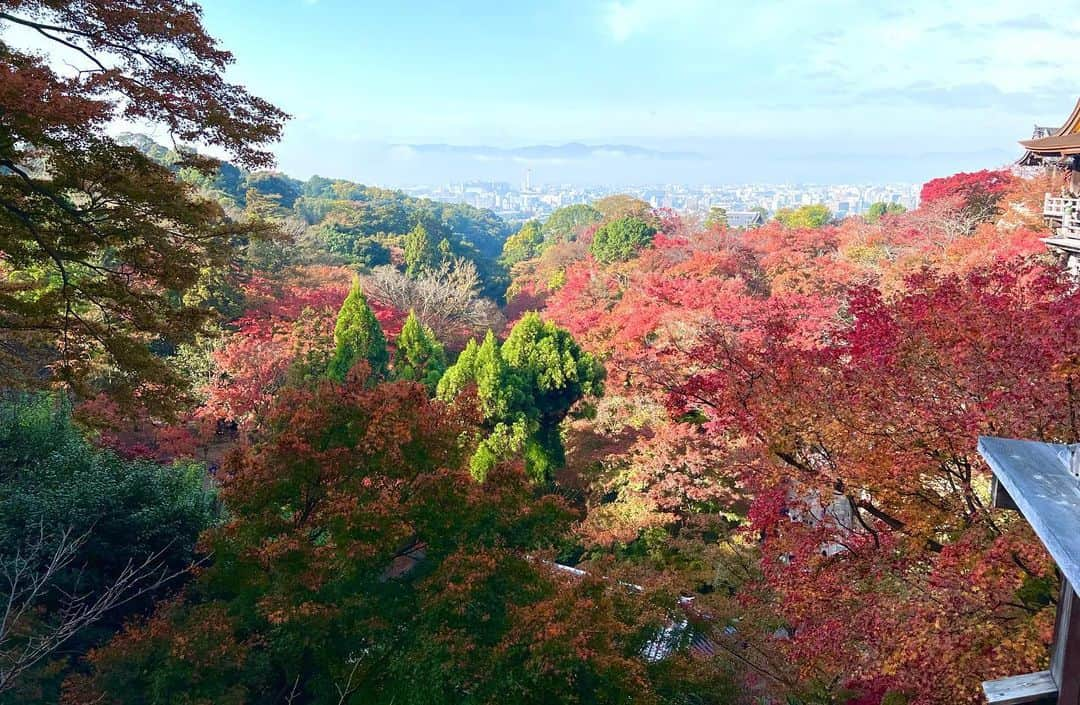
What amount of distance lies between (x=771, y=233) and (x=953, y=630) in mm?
23414

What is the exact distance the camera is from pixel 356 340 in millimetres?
16156

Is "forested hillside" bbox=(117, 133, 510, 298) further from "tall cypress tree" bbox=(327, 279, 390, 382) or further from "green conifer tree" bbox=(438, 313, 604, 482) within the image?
"green conifer tree" bbox=(438, 313, 604, 482)

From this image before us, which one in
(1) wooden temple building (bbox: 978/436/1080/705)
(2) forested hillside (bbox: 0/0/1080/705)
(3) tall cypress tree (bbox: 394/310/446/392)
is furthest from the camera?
(3) tall cypress tree (bbox: 394/310/446/392)

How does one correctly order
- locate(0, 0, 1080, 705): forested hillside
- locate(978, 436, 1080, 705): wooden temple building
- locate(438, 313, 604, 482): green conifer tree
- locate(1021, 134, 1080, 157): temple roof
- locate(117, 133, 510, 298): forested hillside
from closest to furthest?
locate(978, 436, 1080, 705): wooden temple building
locate(0, 0, 1080, 705): forested hillside
locate(1021, 134, 1080, 157): temple roof
locate(438, 313, 604, 482): green conifer tree
locate(117, 133, 510, 298): forested hillside

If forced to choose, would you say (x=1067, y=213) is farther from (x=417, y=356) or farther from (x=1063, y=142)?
(x=417, y=356)

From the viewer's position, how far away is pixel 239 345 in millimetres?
15594

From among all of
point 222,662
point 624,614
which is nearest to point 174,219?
point 222,662

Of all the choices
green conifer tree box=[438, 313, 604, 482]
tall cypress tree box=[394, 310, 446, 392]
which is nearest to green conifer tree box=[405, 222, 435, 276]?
tall cypress tree box=[394, 310, 446, 392]

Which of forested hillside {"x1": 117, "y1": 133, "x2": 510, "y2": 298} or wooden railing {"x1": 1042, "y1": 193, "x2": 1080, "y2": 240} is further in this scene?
forested hillside {"x1": 117, "y1": 133, "x2": 510, "y2": 298}

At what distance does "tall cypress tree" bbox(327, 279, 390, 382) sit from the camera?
15.9 m

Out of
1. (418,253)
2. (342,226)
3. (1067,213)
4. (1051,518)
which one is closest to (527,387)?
(1067,213)

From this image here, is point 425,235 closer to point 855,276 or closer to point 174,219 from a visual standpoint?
point 855,276

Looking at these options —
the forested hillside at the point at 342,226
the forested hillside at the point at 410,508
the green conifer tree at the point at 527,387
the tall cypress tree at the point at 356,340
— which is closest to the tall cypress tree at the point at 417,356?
the tall cypress tree at the point at 356,340

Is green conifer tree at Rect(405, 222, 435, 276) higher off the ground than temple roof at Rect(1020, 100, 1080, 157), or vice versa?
temple roof at Rect(1020, 100, 1080, 157)
